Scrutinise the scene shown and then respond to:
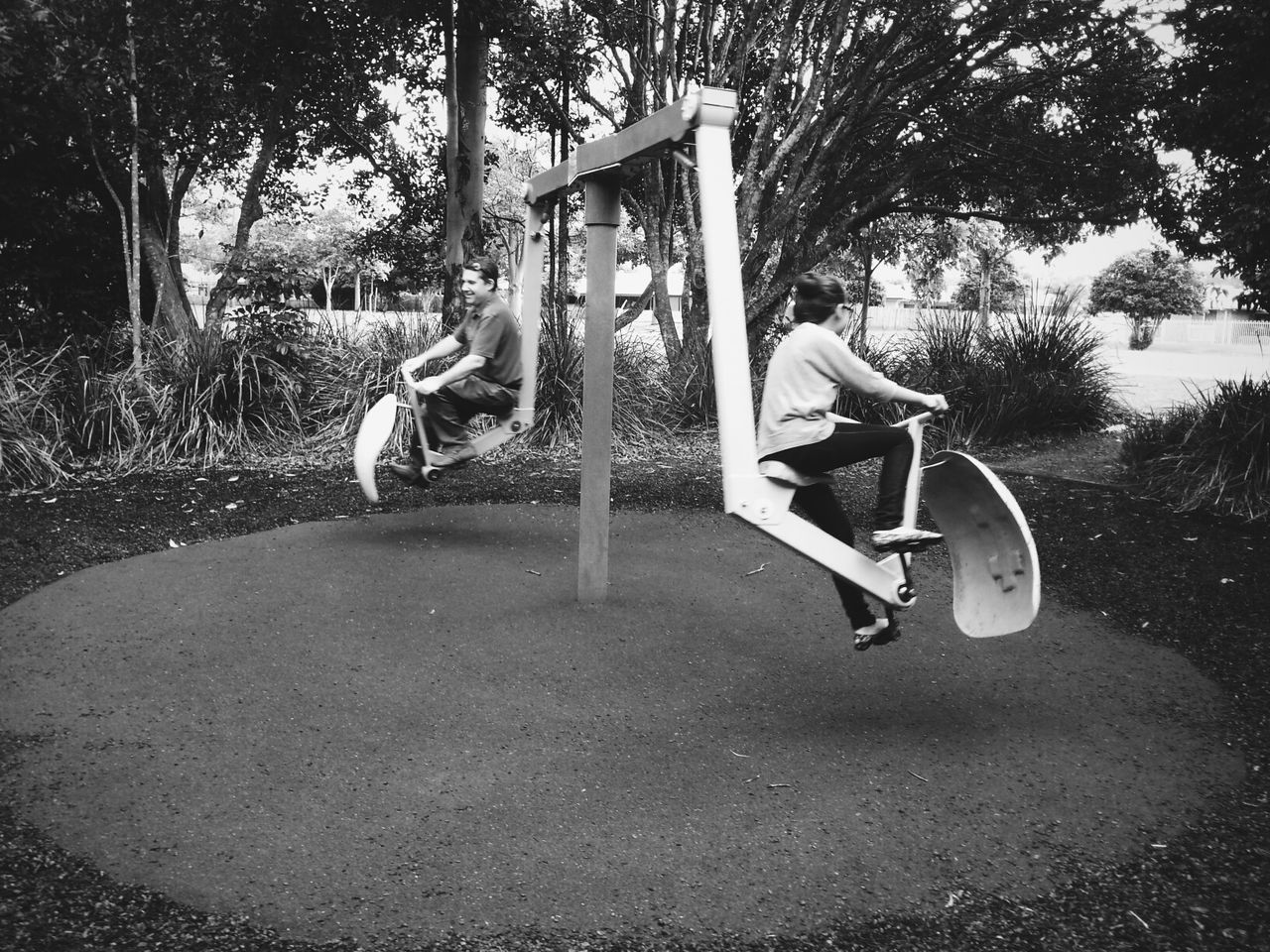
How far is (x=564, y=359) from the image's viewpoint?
1026 cm

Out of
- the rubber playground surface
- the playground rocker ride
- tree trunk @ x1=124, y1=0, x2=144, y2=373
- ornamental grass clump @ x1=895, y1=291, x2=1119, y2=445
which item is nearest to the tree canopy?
ornamental grass clump @ x1=895, y1=291, x2=1119, y2=445

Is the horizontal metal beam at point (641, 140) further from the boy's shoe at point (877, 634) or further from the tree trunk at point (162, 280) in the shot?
the tree trunk at point (162, 280)

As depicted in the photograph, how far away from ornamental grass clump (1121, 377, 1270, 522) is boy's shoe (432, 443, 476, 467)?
218 inches

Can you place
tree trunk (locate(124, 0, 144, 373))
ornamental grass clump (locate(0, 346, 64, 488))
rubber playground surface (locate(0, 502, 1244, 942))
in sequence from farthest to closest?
tree trunk (locate(124, 0, 144, 373)) → ornamental grass clump (locate(0, 346, 64, 488)) → rubber playground surface (locate(0, 502, 1244, 942))

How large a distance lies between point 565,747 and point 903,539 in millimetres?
1542

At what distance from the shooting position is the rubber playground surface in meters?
3.02

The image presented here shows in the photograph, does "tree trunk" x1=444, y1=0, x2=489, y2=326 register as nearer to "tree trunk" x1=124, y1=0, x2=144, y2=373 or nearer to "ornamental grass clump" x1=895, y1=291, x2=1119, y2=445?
"tree trunk" x1=124, y1=0, x2=144, y2=373

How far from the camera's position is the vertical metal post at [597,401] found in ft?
18.0

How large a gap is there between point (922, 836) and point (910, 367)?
9.15 meters

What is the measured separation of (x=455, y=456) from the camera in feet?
20.3

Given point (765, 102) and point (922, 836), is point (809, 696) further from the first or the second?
point (765, 102)

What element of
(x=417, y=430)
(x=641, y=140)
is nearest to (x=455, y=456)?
(x=417, y=430)

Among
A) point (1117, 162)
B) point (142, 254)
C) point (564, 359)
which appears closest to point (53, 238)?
point (142, 254)

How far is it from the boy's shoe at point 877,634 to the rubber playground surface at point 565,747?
1.15ft
